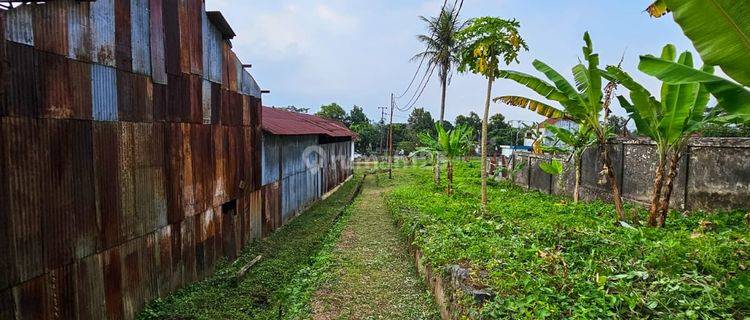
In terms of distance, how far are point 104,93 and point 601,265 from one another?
6417 millimetres

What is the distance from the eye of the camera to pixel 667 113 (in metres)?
6.79

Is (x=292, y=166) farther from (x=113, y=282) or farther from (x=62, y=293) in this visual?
(x=62, y=293)

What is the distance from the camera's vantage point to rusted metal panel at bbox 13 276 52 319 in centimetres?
400

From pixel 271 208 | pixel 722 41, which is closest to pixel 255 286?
pixel 271 208

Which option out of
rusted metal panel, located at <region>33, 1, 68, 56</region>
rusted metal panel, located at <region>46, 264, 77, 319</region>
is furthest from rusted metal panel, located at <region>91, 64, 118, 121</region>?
Answer: rusted metal panel, located at <region>46, 264, 77, 319</region>

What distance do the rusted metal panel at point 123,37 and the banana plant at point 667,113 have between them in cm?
736

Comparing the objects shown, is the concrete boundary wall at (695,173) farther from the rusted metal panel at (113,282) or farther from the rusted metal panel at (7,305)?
the rusted metal panel at (7,305)

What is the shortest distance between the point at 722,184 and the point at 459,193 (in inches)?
322

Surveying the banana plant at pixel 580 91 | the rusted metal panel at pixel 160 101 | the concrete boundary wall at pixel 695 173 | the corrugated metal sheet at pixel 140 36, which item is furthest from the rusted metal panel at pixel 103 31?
the concrete boundary wall at pixel 695 173

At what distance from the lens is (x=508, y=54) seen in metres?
9.88

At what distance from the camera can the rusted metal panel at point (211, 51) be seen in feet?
25.8

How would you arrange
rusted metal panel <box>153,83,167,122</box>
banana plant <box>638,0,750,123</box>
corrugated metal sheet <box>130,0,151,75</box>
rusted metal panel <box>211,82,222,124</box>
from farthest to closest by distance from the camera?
rusted metal panel <box>211,82,222,124</box>
rusted metal panel <box>153,83,167,122</box>
corrugated metal sheet <box>130,0,151,75</box>
banana plant <box>638,0,750,123</box>

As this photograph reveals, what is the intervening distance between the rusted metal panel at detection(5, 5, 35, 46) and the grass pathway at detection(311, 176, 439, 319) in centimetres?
467

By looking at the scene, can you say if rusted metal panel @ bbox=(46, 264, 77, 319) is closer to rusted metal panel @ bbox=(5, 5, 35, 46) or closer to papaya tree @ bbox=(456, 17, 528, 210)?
rusted metal panel @ bbox=(5, 5, 35, 46)
